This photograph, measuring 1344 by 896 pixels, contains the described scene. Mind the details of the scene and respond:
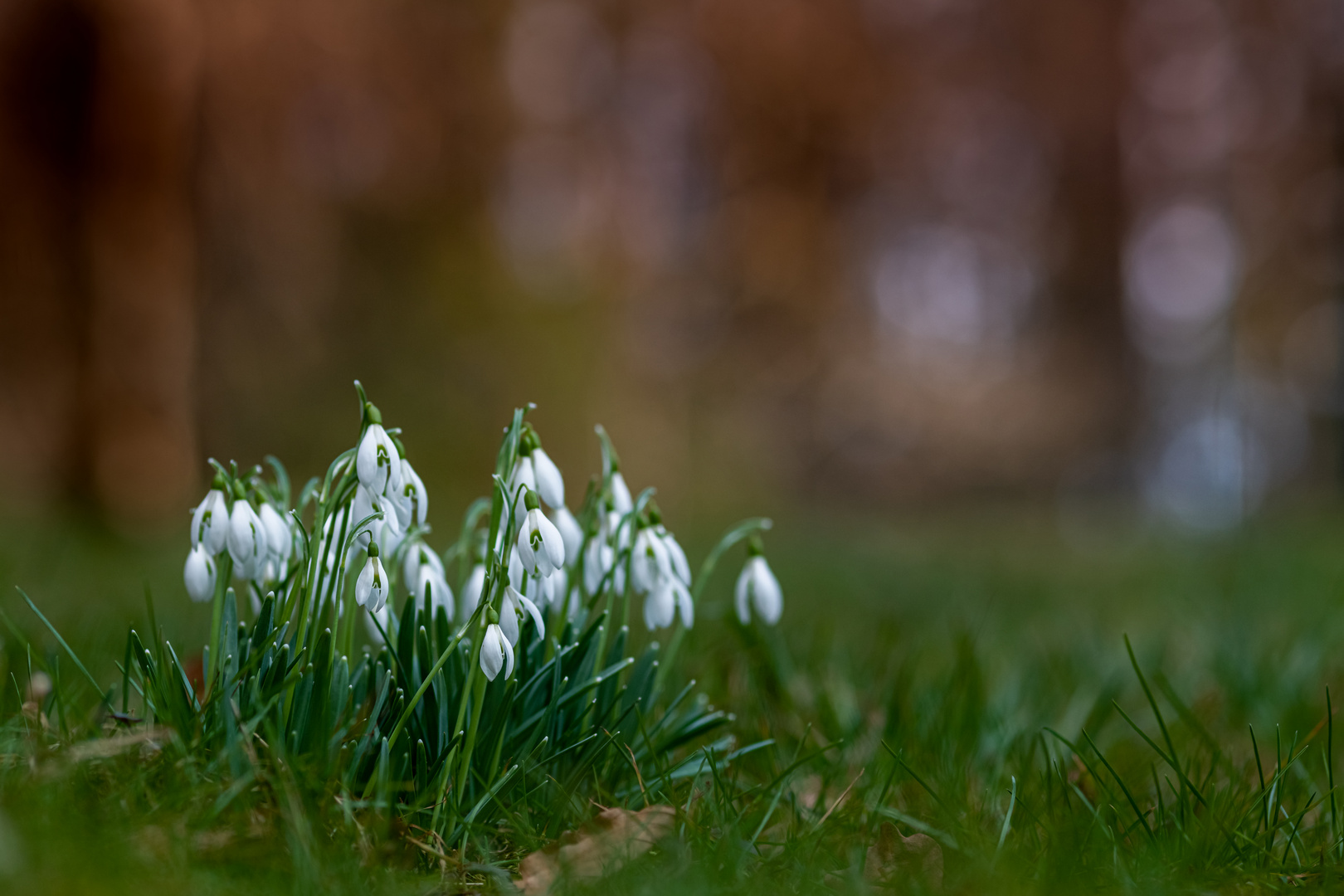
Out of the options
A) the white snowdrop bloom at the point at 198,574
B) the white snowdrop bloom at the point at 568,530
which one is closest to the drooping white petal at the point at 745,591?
the white snowdrop bloom at the point at 568,530

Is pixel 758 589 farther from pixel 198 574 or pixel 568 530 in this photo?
pixel 198 574

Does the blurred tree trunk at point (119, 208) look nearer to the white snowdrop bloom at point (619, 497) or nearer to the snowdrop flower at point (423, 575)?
the snowdrop flower at point (423, 575)

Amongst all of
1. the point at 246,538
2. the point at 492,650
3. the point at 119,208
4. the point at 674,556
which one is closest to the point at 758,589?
the point at 674,556

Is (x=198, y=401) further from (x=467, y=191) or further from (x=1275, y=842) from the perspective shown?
(x=1275, y=842)

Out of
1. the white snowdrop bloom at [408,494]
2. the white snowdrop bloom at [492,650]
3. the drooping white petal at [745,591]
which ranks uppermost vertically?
the white snowdrop bloom at [408,494]

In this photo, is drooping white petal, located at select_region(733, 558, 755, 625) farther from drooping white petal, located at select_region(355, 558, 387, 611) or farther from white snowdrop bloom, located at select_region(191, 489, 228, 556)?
white snowdrop bloom, located at select_region(191, 489, 228, 556)

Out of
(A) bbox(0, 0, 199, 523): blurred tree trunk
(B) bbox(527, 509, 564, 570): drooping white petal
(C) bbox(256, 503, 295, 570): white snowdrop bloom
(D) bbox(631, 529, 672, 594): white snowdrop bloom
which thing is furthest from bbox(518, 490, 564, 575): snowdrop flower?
(A) bbox(0, 0, 199, 523): blurred tree trunk

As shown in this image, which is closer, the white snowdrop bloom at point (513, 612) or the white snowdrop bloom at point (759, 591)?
the white snowdrop bloom at point (513, 612)
